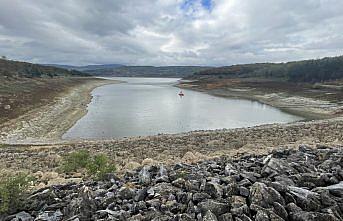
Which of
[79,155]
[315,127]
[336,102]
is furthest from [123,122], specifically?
[336,102]

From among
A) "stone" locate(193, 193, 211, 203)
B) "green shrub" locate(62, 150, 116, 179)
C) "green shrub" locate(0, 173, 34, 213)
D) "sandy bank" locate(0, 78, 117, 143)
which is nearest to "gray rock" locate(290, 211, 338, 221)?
"stone" locate(193, 193, 211, 203)

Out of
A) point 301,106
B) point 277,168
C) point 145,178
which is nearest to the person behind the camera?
point 277,168

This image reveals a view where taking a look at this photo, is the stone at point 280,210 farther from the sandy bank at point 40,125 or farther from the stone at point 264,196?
the sandy bank at point 40,125

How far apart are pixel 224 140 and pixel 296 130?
22.2ft

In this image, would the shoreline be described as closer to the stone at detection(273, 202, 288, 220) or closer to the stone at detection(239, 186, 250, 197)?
the stone at detection(239, 186, 250, 197)

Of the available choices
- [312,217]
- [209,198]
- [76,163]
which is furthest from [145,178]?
[76,163]

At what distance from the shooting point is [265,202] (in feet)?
21.1

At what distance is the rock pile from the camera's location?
621 centimetres

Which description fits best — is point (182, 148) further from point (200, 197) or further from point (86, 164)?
point (200, 197)

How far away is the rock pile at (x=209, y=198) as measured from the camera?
6.21 meters

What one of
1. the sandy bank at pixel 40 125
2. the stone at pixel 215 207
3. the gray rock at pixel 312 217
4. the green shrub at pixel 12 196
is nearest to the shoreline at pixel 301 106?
the sandy bank at pixel 40 125

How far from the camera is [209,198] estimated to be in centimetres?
682

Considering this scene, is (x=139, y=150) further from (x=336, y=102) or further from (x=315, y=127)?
(x=336, y=102)

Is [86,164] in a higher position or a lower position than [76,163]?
higher
